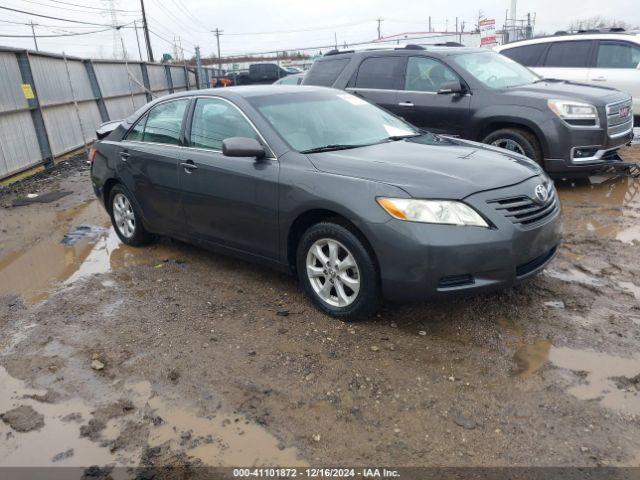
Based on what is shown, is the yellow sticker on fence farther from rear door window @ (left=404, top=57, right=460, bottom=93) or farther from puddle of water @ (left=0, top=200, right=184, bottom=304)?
rear door window @ (left=404, top=57, right=460, bottom=93)

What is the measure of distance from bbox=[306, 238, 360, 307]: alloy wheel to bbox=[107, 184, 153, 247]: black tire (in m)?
2.52

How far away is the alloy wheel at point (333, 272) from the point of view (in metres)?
3.71

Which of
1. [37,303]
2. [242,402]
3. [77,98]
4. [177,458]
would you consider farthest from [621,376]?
[77,98]

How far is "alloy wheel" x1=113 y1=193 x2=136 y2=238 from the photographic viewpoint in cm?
580

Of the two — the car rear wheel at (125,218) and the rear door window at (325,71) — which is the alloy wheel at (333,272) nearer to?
the car rear wheel at (125,218)

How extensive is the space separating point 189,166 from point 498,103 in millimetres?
4344

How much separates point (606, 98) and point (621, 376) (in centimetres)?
507

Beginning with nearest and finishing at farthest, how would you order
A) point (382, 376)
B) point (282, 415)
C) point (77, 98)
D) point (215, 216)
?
point (282, 415) → point (382, 376) → point (215, 216) → point (77, 98)

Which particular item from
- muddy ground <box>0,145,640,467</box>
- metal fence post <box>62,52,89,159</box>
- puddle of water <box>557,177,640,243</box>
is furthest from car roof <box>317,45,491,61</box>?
metal fence post <box>62,52,89,159</box>

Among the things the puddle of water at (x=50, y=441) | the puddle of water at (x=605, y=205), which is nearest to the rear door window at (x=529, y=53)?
the puddle of water at (x=605, y=205)

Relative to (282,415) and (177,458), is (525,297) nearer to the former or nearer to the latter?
(282,415)

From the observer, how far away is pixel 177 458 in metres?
2.66

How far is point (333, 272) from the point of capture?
3.81 meters

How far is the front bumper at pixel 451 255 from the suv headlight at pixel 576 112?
385cm
